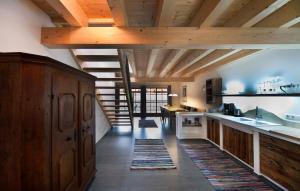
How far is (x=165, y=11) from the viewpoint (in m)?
2.21

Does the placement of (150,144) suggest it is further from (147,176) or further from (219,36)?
(219,36)

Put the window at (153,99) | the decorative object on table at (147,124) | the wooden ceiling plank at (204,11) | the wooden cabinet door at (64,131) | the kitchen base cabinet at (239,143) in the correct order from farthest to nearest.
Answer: the window at (153,99) → the decorative object on table at (147,124) → the kitchen base cabinet at (239,143) → the wooden ceiling plank at (204,11) → the wooden cabinet door at (64,131)

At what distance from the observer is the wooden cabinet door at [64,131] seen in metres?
1.90

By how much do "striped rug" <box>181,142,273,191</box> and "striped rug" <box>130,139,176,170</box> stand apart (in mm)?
584

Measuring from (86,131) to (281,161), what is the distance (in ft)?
9.02

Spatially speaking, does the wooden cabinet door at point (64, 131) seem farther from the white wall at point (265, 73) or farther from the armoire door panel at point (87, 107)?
the white wall at point (265, 73)

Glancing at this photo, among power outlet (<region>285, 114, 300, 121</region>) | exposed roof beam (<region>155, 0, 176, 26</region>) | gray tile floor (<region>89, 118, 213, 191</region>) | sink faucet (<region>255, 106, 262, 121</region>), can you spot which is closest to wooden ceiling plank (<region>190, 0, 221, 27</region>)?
exposed roof beam (<region>155, 0, 176, 26</region>)

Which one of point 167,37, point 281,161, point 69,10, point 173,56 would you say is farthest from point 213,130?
point 69,10

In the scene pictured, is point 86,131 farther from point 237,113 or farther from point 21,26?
point 237,113

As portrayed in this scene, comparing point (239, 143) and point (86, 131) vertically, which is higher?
point (86, 131)

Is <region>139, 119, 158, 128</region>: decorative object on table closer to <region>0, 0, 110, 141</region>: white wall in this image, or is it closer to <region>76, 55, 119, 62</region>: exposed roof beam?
<region>76, 55, 119, 62</region>: exposed roof beam

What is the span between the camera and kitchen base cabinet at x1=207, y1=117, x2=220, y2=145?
17.1 ft

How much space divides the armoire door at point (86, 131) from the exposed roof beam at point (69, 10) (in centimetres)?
77

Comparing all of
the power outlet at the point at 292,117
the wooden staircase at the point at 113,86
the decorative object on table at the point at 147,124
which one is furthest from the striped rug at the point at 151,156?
the decorative object on table at the point at 147,124
